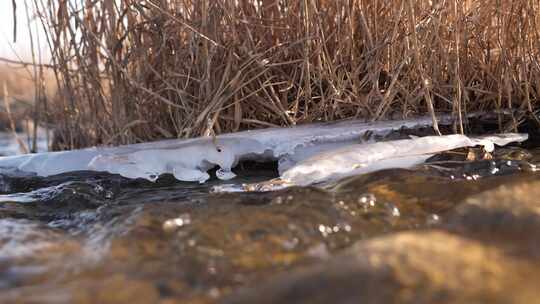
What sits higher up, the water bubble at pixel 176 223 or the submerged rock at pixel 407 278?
the water bubble at pixel 176 223

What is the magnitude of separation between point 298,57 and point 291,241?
123 cm

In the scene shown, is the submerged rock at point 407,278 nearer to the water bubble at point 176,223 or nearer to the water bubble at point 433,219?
the water bubble at point 433,219

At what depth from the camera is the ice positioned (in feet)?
7.02

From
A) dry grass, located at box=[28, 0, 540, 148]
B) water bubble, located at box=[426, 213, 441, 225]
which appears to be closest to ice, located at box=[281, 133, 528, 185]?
dry grass, located at box=[28, 0, 540, 148]

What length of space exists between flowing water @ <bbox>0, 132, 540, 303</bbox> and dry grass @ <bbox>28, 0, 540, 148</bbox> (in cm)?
42

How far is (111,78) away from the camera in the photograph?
2.77m

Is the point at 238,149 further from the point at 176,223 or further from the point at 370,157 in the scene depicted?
the point at 176,223

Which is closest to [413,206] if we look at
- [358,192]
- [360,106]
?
[358,192]

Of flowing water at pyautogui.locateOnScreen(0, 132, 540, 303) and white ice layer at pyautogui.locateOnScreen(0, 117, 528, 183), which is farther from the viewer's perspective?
white ice layer at pyautogui.locateOnScreen(0, 117, 528, 183)

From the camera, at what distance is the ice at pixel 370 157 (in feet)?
7.02

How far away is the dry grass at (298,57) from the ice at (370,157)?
120mm

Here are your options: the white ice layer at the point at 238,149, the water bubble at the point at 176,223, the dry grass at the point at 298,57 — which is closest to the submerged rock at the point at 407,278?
the water bubble at the point at 176,223

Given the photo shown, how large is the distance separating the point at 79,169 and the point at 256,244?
137 cm

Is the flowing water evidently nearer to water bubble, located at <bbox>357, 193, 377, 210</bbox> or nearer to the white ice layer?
water bubble, located at <bbox>357, 193, 377, 210</bbox>
